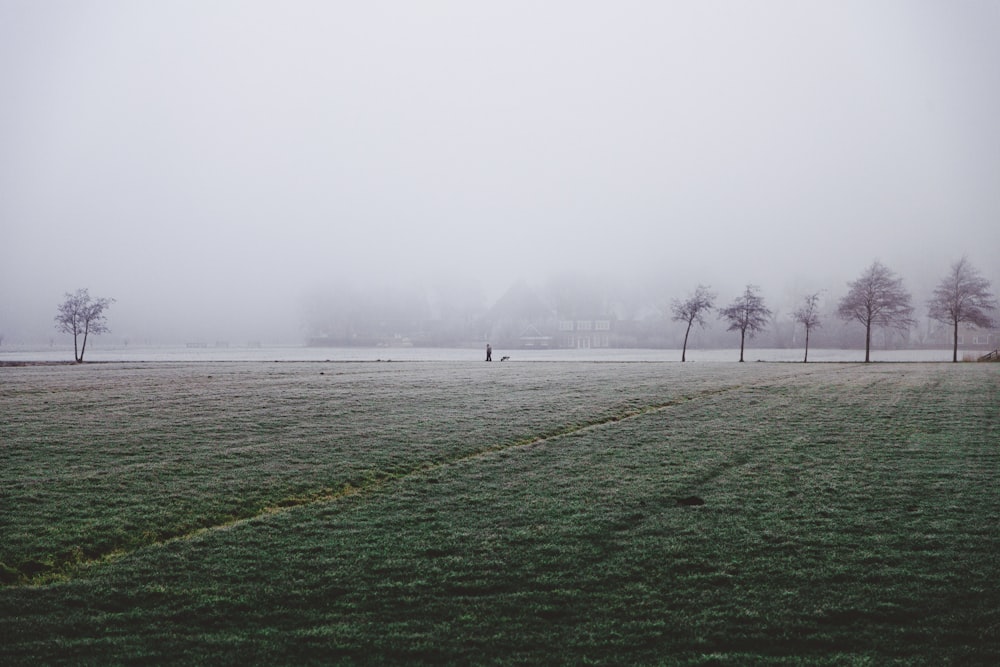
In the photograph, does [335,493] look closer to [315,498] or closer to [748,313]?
[315,498]

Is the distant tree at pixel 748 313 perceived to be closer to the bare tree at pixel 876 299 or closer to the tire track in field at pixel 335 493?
the bare tree at pixel 876 299

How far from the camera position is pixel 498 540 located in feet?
40.2

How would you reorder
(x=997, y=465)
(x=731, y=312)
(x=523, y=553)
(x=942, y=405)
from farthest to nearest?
(x=731, y=312), (x=942, y=405), (x=997, y=465), (x=523, y=553)

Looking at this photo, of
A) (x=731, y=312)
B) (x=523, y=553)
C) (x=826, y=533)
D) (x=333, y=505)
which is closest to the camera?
(x=523, y=553)

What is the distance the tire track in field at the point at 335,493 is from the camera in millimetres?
11258

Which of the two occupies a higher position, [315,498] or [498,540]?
[498,540]

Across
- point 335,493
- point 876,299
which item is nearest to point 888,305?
point 876,299

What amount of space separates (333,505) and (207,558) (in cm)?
366

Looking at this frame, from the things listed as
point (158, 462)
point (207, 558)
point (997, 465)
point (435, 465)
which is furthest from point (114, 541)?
point (997, 465)

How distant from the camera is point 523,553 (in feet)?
37.8

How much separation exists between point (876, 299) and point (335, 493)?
92.4 meters

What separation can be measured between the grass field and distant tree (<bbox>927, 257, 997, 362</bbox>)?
72.0m

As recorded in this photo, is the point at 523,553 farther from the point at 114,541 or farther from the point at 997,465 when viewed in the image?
the point at 997,465

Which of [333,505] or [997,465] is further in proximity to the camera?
[997,465]
